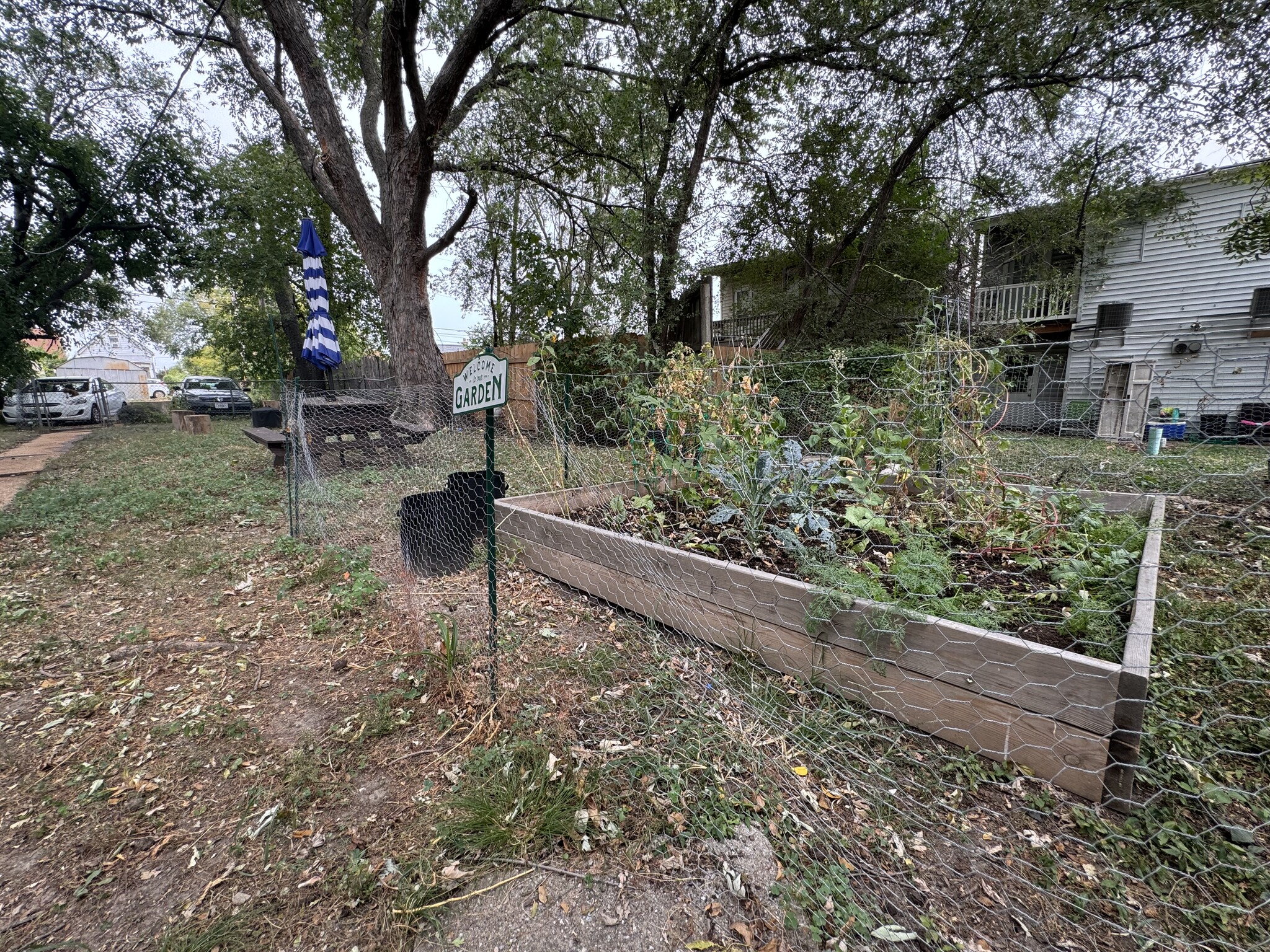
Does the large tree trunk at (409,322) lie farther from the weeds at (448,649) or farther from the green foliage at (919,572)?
the green foliage at (919,572)

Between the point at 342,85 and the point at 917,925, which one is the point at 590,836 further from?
the point at 342,85

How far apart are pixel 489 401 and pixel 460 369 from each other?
6.46 metres

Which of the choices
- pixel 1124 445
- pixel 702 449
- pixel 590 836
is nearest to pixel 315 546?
pixel 702 449

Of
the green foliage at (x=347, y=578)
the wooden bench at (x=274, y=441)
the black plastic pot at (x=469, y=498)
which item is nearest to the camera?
the green foliage at (x=347, y=578)

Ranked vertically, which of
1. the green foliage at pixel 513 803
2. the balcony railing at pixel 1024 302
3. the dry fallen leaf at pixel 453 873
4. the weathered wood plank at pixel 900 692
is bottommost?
the dry fallen leaf at pixel 453 873

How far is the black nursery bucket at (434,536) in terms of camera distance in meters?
2.99

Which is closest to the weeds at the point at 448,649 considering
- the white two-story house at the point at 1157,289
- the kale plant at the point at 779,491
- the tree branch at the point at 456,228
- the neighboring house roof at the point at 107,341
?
the kale plant at the point at 779,491

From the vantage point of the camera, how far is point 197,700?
1.98 m

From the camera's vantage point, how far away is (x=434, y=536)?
10.1ft

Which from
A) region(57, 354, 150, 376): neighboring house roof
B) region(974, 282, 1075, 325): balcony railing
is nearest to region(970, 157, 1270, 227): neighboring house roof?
region(974, 282, 1075, 325): balcony railing

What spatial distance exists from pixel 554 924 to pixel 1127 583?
7.65 ft

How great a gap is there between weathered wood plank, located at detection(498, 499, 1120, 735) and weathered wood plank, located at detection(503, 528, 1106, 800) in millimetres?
31

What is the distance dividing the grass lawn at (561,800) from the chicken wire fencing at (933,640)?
0.5 inches

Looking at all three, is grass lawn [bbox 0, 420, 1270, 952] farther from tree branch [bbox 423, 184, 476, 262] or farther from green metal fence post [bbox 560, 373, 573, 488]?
tree branch [bbox 423, 184, 476, 262]
